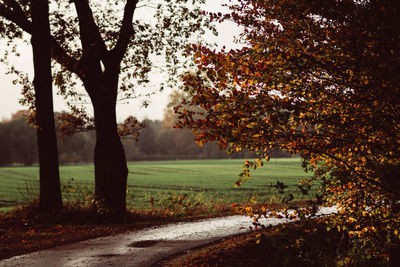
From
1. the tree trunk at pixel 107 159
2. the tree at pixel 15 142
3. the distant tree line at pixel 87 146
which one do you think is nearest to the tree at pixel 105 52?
the tree trunk at pixel 107 159

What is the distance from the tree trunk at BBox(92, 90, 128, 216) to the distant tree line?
4930 cm

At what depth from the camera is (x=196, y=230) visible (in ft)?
36.7

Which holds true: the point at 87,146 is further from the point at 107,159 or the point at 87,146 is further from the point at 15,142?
the point at 107,159

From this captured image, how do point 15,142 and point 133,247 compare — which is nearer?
point 133,247

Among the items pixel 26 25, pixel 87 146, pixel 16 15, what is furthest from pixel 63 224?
pixel 87 146

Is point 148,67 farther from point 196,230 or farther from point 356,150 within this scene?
point 356,150

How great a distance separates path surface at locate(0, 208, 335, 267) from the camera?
25.4 ft

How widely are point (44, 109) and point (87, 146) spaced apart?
84.2m

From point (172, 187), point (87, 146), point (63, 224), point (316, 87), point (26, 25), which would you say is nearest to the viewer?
point (316, 87)

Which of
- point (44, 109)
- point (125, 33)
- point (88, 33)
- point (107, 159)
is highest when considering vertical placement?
point (125, 33)

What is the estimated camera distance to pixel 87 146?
312ft

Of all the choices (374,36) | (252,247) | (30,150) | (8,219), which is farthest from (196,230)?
(30,150)

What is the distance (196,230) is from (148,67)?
667cm

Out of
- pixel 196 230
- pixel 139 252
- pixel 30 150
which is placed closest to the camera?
pixel 139 252
